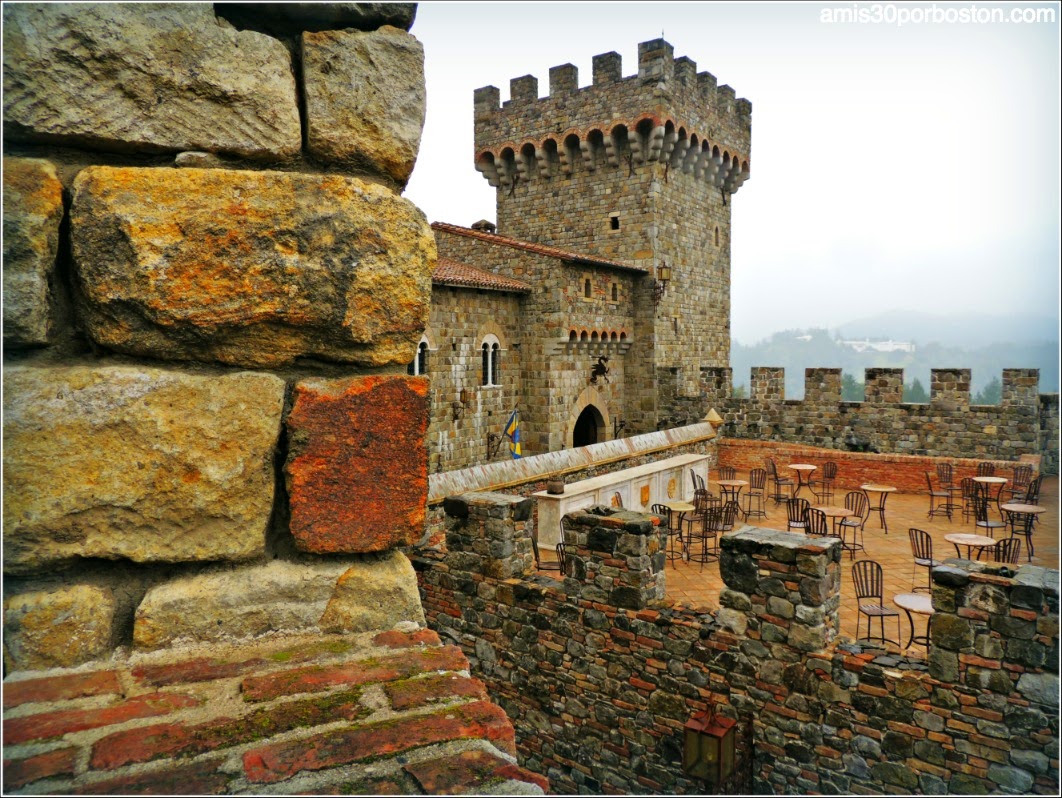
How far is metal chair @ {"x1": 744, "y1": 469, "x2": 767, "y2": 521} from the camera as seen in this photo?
41.0ft

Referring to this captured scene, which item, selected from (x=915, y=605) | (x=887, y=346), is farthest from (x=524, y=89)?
(x=887, y=346)

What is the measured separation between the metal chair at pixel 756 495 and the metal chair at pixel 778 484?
0.69 ft

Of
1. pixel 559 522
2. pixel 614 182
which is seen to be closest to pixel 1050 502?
pixel 559 522

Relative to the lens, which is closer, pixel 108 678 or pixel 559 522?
pixel 108 678

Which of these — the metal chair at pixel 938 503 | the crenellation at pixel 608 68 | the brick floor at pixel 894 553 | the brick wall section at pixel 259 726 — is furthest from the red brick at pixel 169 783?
the crenellation at pixel 608 68

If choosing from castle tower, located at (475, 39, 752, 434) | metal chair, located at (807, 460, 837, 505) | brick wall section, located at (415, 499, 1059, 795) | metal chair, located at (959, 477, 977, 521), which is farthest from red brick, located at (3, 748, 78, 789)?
castle tower, located at (475, 39, 752, 434)

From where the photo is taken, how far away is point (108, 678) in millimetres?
1418

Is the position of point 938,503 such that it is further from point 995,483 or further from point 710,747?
point 710,747

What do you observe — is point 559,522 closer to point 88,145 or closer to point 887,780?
point 887,780

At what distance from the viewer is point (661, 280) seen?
21.1 meters

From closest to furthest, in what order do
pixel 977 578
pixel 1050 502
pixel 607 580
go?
pixel 977 578, pixel 607 580, pixel 1050 502

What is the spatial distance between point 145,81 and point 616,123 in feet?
69.1

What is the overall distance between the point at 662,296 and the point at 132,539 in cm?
2050

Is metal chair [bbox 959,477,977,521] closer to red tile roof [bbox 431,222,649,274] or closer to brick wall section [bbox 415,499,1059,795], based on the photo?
brick wall section [bbox 415,499,1059,795]
